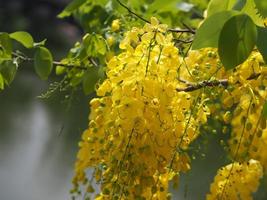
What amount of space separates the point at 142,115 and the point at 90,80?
23 cm

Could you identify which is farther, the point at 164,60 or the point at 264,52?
the point at 164,60

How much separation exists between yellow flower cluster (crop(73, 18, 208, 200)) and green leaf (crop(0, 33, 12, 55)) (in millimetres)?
216

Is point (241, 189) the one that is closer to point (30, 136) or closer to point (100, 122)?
point (100, 122)

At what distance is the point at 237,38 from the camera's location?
1.65 feet

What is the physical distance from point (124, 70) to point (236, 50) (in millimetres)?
271

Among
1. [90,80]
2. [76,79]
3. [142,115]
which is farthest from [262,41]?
[76,79]

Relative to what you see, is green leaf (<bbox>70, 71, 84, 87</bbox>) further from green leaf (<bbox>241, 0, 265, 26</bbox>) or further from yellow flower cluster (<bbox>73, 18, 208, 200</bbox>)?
green leaf (<bbox>241, 0, 265, 26</bbox>)

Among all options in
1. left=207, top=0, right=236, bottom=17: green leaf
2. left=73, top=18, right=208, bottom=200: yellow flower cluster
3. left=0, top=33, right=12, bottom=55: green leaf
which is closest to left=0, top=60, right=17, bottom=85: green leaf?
left=0, top=33, right=12, bottom=55: green leaf

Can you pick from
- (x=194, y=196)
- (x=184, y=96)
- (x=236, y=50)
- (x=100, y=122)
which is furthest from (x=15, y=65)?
(x=194, y=196)

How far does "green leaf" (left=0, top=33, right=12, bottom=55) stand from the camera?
0.92 meters

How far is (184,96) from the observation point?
31.0 inches

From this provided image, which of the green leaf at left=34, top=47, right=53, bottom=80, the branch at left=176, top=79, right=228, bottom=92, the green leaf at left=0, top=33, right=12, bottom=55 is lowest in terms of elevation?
the branch at left=176, top=79, right=228, bottom=92

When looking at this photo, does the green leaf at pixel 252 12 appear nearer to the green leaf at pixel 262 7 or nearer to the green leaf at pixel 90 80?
the green leaf at pixel 262 7

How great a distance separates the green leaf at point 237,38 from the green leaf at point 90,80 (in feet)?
1.50
